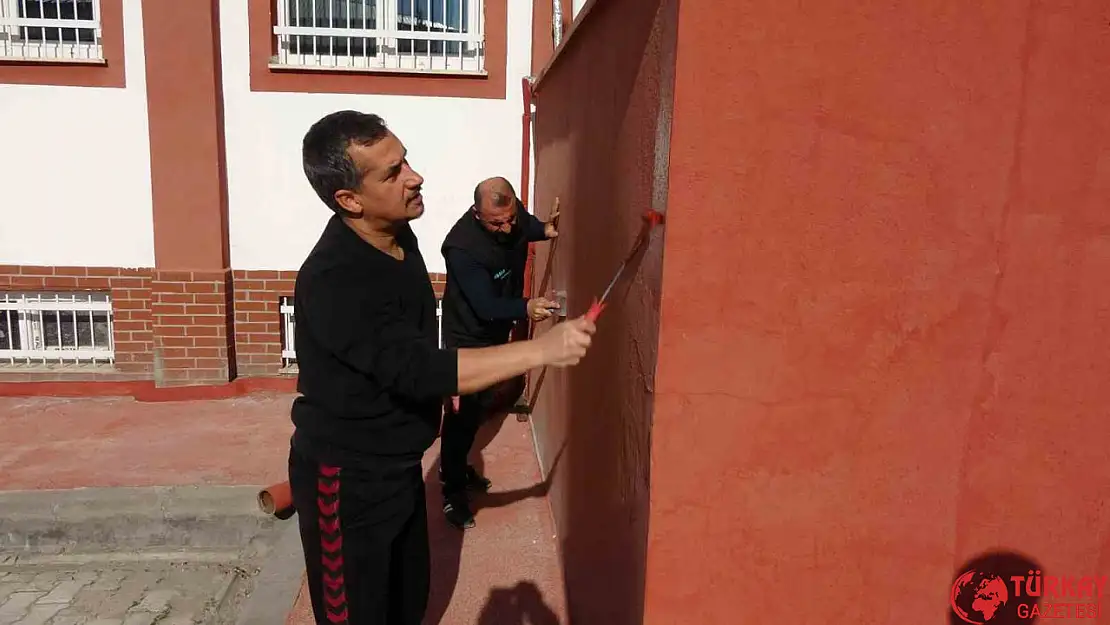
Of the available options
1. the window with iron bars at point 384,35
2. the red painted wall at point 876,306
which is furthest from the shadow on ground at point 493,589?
the window with iron bars at point 384,35

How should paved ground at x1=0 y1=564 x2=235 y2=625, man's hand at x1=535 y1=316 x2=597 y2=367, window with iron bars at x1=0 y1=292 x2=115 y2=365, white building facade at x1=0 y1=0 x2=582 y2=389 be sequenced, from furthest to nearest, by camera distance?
window with iron bars at x1=0 y1=292 x2=115 y2=365, white building facade at x1=0 y1=0 x2=582 y2=389, paved ground at x1=0 y1=564 x2=235 y2=625, man's hand at x1=535 y1=316 x2=597 y2=367

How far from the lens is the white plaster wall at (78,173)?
5.87m

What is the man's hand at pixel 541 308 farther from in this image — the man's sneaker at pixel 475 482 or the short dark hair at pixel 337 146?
the short dark hair at pixel 337 146

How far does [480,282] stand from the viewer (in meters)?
3.50

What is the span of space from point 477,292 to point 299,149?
3359 millimetres

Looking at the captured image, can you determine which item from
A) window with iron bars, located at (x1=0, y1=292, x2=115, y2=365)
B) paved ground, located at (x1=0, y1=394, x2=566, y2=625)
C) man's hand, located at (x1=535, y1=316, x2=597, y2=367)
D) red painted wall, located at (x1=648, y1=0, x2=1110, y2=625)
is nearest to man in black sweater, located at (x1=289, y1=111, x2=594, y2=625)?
man's hand, located at (x1=535, y1=316, x2=597, y2=367)

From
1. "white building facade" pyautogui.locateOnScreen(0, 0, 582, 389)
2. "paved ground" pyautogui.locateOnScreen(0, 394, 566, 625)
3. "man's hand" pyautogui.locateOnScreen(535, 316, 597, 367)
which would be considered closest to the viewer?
"man's hand" pyautogui.locateOnScreen(535, 316, 597, 367)

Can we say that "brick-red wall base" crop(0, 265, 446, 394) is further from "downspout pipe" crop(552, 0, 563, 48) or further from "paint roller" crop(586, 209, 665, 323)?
"paint roller" crop(586, 209, 665, 323)

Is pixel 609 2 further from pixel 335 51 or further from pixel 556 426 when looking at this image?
pixel 335 51

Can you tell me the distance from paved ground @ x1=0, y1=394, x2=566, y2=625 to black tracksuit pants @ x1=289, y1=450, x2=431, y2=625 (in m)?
1.03

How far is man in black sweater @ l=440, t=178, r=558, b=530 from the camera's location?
3490mm

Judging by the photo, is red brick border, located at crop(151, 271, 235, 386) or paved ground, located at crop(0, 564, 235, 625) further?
red brick border, located at crop(151, 271, 235, 386)

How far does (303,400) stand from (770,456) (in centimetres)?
130

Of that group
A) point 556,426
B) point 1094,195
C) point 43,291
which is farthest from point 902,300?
point 43,291
